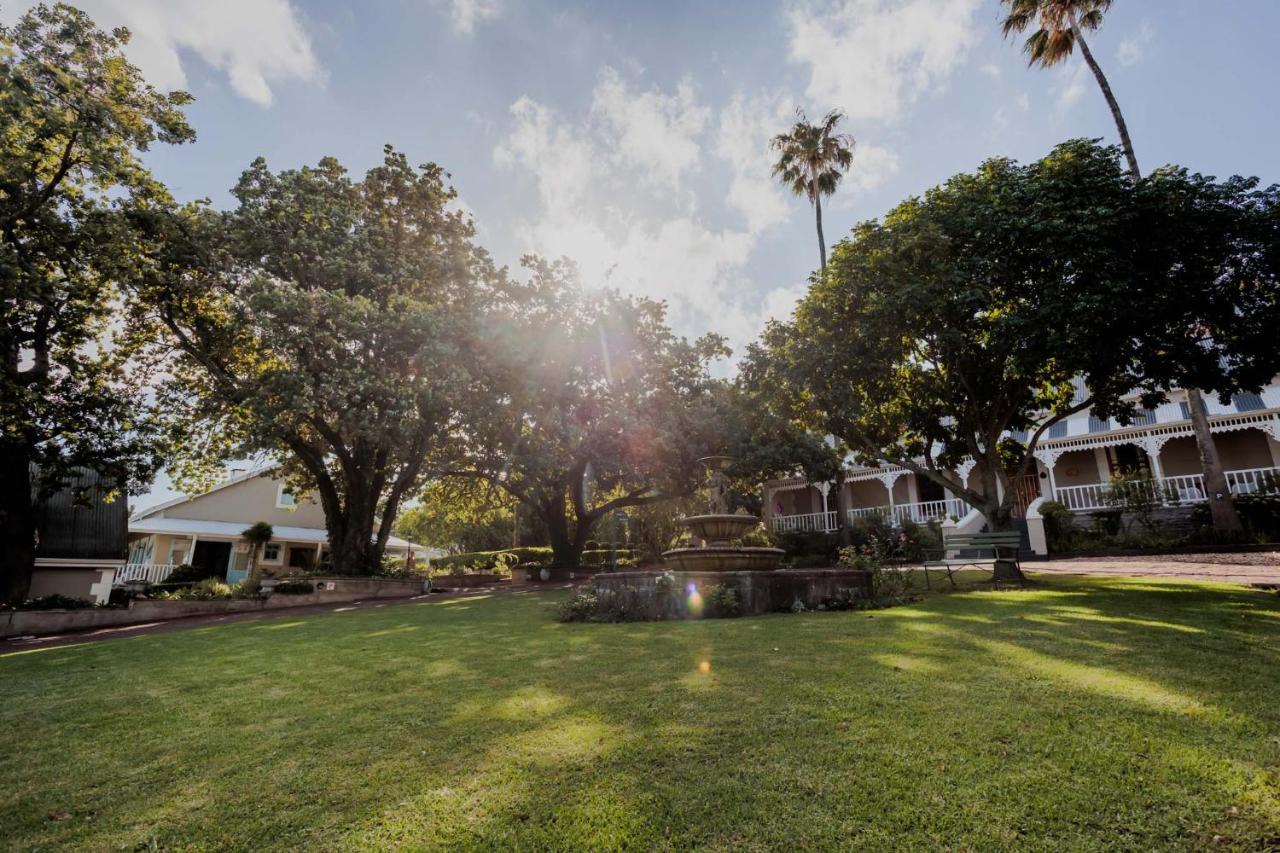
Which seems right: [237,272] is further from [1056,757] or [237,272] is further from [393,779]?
[1056,757]

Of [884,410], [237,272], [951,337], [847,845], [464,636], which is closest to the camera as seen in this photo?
[847,845]

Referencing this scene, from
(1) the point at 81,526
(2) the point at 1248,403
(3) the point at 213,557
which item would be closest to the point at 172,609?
(1) the point at 81,526

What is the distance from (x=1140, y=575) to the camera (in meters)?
11.4

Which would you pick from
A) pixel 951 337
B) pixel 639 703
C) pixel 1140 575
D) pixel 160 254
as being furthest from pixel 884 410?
pixel 160 254

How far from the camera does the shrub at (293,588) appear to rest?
16.5 m

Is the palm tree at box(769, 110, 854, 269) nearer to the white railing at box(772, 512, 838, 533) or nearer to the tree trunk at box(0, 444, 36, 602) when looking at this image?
the white railing at box(772, 512, 838, 533)

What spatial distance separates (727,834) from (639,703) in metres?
1.79

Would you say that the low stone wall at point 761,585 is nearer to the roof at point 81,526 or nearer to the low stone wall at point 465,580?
the roof at point 81,526

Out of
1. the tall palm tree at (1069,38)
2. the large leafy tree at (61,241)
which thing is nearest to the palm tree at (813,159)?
the tall palm tree at (1069,38)

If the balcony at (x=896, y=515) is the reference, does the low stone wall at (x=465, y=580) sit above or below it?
below

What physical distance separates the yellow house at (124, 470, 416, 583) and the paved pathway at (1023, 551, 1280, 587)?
85.0 feet

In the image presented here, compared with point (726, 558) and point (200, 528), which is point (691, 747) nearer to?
point (726, 558)

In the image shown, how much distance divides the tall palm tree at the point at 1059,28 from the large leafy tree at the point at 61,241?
79.5 ft

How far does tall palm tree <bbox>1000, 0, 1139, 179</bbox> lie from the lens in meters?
18.0
